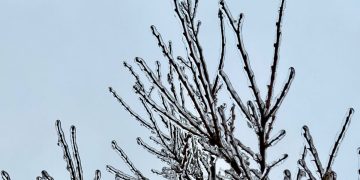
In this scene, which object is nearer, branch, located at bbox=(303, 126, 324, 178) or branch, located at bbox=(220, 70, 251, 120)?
branch, located at bbox=(220, 70, 251, 120)

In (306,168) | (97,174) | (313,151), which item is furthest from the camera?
(97,174)

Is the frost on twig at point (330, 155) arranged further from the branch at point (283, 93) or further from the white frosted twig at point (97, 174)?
the white frosted twig at point (97, 174)

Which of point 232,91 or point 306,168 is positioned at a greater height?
point 232,91

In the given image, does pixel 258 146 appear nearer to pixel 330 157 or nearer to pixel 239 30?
pixel 330 157

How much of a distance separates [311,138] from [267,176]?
1.13ft

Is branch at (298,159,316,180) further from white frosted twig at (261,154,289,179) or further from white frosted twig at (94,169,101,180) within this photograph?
white frosted twig at (94,169,101,180)

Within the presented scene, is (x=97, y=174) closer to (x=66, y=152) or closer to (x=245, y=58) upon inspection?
(x=66, y=152)

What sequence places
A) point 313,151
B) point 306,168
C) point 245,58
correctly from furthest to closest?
point 306,168 → point 313,151 → point 245,58

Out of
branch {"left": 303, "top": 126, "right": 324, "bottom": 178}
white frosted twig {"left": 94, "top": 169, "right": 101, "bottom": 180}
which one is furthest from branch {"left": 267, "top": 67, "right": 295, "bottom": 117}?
white frosted twig {"left": 94, "top": 169, "right": 101, "bottom": 180}

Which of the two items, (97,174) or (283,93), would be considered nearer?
(283,93)

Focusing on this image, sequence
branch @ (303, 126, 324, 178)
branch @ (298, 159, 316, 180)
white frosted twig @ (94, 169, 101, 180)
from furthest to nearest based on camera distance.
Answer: white frosted twig @ (94, 169, 101, 180) < branch @ (298, 159, 316, 180) < branch @ (303, 126, 324, 178)

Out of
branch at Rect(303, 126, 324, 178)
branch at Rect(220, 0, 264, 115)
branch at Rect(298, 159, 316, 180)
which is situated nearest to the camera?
branch at Rect(220, 0, 264, 115)

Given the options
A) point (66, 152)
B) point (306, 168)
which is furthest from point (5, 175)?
point (306, 168)

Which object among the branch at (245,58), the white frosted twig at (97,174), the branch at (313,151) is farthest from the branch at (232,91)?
the white frosted twig at (97,174)
